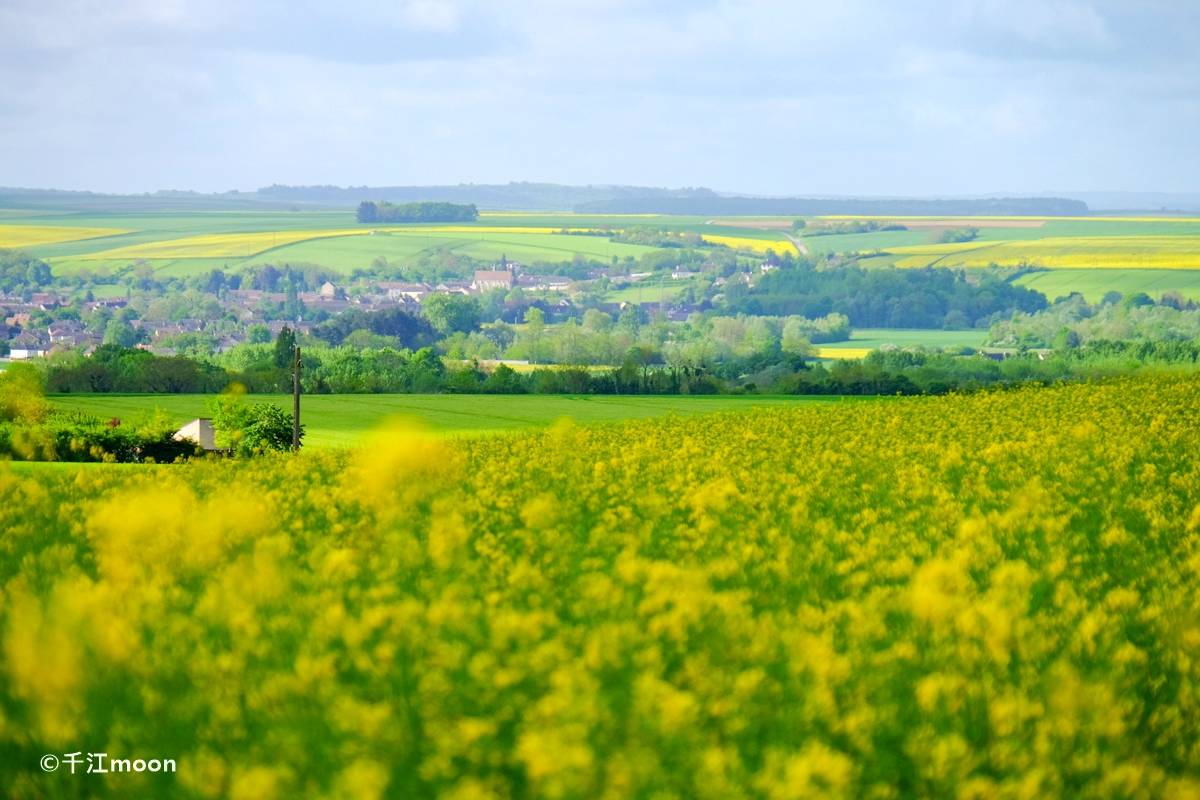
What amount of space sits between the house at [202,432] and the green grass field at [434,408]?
1738 mm

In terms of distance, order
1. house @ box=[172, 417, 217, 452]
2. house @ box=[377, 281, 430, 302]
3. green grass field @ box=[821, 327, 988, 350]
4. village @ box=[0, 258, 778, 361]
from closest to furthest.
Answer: house @ box=[172, 417, 217, 452] < green grass field @ box=[821, 327, 988, 350] < village @ box=[0, 258, 778, 361] < house @ box=[377, 281, 430, 302]

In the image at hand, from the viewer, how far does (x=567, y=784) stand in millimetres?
5863

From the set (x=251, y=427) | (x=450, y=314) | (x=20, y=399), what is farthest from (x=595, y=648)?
(x=450, y=314)

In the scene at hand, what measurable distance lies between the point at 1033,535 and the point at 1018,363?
235 feet

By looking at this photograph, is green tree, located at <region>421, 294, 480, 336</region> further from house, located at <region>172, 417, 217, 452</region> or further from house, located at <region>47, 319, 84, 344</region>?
house, located at <region>172, 417, 217, 452</region>

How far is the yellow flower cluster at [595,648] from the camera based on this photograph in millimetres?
6211

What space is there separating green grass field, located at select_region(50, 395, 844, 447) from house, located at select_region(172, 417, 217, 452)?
1738mm

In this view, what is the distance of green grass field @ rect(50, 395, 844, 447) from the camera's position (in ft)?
168

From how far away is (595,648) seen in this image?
687 centimetres

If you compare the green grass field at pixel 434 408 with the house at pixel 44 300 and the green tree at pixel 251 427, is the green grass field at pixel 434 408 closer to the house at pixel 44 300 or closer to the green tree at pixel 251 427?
the green tree at pixel 251 427

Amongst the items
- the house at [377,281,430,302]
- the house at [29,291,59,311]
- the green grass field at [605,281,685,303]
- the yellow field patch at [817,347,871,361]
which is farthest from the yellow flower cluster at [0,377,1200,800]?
the green grass field at [605,281,685,303]

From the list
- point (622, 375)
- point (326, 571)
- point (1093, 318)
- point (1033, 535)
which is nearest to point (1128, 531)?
point (1033, 535)

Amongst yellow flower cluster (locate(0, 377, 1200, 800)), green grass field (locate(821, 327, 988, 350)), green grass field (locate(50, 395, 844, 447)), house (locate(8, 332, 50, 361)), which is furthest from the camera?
green grass field (locate(821, 327, 988, 350))

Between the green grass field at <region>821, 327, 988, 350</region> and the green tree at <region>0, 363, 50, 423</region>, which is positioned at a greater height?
the green tree at <region>0, 363, 50, 423</region>
